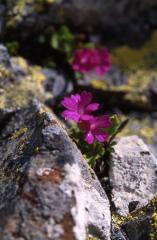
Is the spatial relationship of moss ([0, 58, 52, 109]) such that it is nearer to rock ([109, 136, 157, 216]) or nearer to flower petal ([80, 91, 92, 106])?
flower petal ([80, 91, 92, 106])

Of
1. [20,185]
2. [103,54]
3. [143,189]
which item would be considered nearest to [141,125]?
[103,54]

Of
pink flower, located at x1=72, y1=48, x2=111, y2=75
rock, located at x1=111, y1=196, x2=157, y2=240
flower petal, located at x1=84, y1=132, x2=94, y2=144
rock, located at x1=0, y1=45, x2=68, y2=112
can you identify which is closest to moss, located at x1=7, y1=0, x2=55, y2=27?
rock, located at x1=0, y1=45, x2=68, y2=112

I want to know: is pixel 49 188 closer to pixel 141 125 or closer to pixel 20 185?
pixel 20 185

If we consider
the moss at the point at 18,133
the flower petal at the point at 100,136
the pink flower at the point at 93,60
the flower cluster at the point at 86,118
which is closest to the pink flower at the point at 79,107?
the flower cluster at the point at 86,118

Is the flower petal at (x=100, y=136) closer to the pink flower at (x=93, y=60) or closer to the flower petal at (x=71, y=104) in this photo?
the flower petal at (x=71, y=104)

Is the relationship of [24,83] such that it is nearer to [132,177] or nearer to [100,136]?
[100,136]

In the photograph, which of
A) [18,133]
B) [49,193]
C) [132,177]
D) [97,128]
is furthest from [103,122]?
[49,193]
